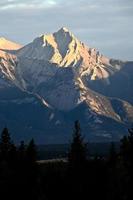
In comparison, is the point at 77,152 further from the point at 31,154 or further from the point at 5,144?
the point at 5,144

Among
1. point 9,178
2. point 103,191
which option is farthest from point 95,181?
point 9,178

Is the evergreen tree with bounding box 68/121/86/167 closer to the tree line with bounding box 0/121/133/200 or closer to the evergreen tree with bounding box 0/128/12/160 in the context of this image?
Result: the tree line with bounding box 0/121/133/200

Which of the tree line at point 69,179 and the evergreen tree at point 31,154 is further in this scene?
the evergreen tree at point 31,154

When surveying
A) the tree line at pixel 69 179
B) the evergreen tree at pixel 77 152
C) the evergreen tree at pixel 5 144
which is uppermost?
the evergreen tree at pixel 5 144

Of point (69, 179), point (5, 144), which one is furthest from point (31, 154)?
point (5, 144)

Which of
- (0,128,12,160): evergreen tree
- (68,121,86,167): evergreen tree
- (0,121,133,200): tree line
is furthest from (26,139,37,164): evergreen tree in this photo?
(0,128,12,160): evergreen tree

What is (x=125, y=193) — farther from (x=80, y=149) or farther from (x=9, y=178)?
(x=9, y=178)

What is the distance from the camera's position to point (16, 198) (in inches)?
5709

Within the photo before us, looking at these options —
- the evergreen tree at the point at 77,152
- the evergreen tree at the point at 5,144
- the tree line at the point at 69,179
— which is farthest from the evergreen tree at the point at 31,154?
the evergreen tree at the point at 5,144

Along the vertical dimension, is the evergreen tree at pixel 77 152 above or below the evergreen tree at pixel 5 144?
below

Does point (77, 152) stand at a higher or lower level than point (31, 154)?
lower

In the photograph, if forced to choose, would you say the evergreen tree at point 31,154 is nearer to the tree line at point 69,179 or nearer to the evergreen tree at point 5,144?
the tree line at point 69,179

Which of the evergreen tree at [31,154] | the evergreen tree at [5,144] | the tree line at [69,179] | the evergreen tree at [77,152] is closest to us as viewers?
the tree line at [69,179]

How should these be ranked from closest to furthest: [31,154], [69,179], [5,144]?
[69,179] < [31,154] < [5,144]
